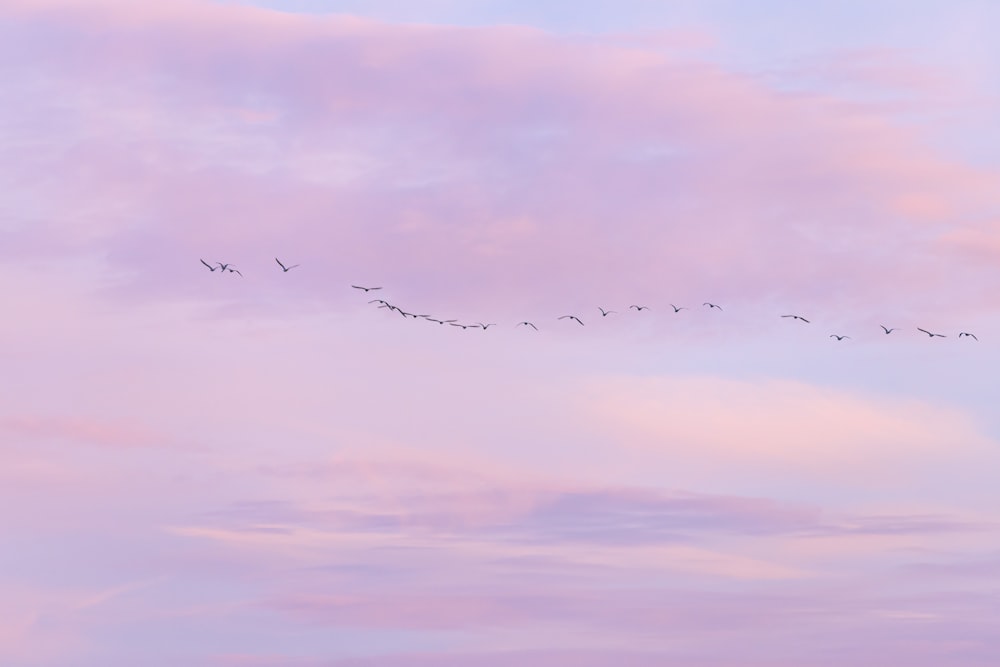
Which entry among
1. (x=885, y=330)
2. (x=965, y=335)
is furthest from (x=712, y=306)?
(x=965, y=335)

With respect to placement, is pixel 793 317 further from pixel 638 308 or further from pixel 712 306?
pixel 638 308

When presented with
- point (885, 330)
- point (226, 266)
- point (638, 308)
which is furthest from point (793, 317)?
point (226, 266)

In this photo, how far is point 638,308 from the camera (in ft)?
596

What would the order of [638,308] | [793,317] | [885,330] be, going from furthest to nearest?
[885,330] → [638,308] → [793,317]

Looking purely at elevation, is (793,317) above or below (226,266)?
below

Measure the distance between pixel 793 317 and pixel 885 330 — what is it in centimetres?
5705

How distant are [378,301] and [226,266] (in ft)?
142

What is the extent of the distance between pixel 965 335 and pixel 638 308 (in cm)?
10634

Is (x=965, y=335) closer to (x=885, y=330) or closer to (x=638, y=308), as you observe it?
(x=885, y=330)

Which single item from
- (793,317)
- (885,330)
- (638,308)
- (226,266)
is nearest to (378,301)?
(226,266)

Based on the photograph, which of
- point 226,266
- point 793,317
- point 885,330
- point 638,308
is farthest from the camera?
point 885,330

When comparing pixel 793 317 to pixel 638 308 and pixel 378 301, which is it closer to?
pixel 638 308

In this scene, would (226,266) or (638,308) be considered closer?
(226,266)

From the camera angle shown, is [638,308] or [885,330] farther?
[885,330]
